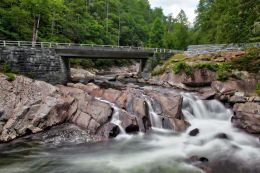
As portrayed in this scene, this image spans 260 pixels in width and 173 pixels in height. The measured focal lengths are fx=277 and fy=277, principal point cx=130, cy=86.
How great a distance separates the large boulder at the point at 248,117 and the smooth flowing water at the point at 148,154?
82 centimetres

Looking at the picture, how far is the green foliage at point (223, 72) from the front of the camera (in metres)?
32.7

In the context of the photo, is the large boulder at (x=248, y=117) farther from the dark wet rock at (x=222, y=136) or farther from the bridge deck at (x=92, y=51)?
the bridge deck at (x=92, y=51)

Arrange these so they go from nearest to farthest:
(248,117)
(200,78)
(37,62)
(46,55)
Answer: (248,117)
(37,62)
(46,55)
(200,78)

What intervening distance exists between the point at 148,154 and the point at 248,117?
405 inches

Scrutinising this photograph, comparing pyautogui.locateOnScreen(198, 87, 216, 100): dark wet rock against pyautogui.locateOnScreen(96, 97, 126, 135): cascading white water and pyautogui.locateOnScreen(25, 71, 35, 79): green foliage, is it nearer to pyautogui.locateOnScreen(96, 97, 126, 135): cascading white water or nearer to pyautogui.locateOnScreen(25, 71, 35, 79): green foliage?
pyautogui.locateOnScreen(96, 97, 126, 135): cascading white water

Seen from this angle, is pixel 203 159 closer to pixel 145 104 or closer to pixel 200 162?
pixel 200 162

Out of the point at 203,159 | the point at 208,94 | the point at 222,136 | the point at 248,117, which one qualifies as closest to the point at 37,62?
the point at 208,94

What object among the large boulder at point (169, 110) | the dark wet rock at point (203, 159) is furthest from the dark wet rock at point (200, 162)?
the large boulder at point (169, 110)

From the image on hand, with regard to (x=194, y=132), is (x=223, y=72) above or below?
above

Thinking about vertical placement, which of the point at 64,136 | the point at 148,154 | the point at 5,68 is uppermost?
the point at 5,68

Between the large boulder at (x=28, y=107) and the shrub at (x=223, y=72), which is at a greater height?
the shrub at (x=223, y=72)

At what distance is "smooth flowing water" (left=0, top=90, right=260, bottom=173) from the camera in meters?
16.7

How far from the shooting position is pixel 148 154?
63.0 feet

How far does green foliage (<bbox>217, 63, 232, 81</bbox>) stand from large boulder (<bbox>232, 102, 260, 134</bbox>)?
7370 mm
